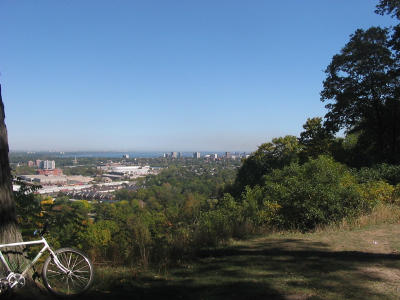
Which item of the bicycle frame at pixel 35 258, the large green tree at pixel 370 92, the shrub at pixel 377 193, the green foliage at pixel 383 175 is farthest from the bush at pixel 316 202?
the large green tree at pixel 370 92

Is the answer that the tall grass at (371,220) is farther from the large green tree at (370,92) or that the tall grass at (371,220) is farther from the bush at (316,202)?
the large green tree at (370,92)

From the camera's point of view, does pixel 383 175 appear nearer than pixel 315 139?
Yes

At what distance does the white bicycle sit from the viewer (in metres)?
3.71

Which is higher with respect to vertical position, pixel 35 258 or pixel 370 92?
pixel 370 92

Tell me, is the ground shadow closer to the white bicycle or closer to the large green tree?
the white bicycle

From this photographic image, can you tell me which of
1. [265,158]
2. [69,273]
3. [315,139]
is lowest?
[69,273]

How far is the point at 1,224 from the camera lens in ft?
12.1

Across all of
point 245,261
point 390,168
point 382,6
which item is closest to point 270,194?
point 245,261

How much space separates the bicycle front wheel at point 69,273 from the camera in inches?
151

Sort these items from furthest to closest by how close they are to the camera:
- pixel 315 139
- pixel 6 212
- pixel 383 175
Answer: pixel 315 139
pixel 383 175
pixel 6 212

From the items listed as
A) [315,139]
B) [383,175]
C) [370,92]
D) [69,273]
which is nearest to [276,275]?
[69,273]

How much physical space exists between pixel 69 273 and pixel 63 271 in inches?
3.2

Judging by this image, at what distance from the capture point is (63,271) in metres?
3.96

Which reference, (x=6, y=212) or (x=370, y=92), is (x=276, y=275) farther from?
(x=370, y=92)
